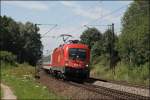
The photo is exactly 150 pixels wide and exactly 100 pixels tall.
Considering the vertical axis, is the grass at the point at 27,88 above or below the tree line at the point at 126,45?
below

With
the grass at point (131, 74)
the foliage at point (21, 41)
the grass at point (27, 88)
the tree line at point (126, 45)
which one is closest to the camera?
the grass at point (27, 88)

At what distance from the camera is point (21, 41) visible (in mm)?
123062

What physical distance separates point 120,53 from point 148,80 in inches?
956

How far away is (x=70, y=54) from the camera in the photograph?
40500 millimetres

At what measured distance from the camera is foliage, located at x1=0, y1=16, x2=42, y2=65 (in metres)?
108

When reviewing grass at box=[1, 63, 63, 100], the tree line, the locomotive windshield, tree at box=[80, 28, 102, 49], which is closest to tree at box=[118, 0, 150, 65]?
the tree line

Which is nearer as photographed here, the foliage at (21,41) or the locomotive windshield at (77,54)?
the locomotive windshield at (77,54)

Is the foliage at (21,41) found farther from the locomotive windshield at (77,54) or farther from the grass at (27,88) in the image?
the locomotive windshield at (77,54)

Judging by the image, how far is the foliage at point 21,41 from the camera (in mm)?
107744

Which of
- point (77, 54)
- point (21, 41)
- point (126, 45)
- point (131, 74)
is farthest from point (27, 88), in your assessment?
point (21, 41)

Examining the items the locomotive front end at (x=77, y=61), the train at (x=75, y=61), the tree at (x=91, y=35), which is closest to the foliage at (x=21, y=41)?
the tree at (x=91, y=35)

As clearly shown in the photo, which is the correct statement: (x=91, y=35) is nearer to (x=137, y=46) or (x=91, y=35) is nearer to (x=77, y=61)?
(x=137, y=46)

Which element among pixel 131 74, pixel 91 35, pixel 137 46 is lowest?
pixel 131 74

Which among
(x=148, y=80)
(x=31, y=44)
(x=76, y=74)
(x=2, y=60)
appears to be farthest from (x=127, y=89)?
(x=31, y=44)
